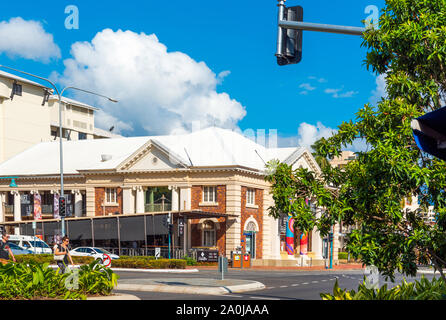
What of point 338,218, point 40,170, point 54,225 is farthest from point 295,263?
point 338,218

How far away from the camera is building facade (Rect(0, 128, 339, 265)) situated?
5069cm

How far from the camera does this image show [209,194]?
174 feet

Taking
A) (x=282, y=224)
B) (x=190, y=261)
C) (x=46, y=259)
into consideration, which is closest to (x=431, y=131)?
(x=46, y=259)

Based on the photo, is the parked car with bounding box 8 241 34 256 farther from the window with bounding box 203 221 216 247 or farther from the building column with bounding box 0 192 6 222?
the building column with bounding box 0 192 6 222

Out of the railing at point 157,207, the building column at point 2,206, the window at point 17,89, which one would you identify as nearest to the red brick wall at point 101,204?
the railing at point 157,207

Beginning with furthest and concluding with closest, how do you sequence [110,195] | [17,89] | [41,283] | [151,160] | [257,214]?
[17,89]
[110,195]
[257,214]
[151,160]
[41,283]

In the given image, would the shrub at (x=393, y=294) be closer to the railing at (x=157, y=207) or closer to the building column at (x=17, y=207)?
the railing at (x=157, y=207)

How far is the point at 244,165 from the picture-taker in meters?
53.4

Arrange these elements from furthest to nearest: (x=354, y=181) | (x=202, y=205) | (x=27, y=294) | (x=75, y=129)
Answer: (x=75, y=129), (x=202, y=205), (x=27, y=294), (x=354, y=181)

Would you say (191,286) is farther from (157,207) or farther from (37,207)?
(37,207)

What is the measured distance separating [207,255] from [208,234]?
454 centimetres

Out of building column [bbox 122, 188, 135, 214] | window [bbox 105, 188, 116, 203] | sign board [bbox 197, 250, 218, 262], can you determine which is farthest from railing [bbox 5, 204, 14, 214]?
sign board [bbox 197, 250, 218, 262]
